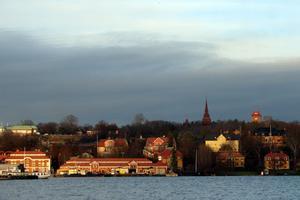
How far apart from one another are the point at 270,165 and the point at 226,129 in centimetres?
3816

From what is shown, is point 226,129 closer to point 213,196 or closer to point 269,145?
point 269,145

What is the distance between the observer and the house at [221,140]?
143 metres

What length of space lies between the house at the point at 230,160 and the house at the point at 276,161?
14.7ft

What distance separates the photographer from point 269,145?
14712cm

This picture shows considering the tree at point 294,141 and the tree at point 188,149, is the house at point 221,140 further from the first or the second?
the tree at point 294,141

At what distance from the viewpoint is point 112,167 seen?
436 ft

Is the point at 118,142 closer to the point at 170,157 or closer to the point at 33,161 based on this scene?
the point at 170,157

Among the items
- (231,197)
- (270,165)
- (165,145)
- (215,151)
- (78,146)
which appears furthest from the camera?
(78,146)

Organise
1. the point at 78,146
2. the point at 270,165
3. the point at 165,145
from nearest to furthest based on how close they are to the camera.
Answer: the point at 270,165 < the point at 165,145 < the point at 78,146

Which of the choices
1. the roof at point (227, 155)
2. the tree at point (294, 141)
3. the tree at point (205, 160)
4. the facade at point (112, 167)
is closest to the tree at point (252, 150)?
the roof at point (227, 155)

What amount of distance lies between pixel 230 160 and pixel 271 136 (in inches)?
964

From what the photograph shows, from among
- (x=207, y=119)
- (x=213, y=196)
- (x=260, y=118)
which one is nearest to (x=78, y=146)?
(x=207, y=119)

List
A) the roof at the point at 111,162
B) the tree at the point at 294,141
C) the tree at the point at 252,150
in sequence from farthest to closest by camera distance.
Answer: the tree at the point at 252,150 → the tree at the point at 294,141 → the roof at the point at 111,162

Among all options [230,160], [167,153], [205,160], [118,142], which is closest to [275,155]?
[230,160]
